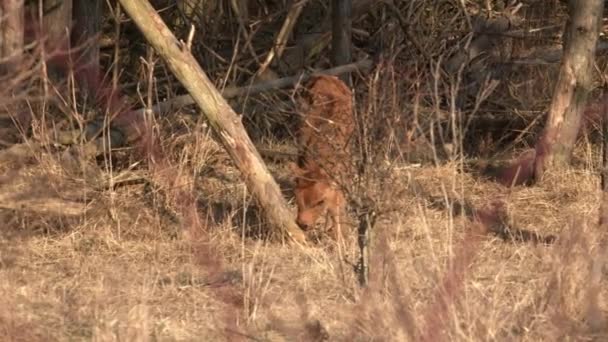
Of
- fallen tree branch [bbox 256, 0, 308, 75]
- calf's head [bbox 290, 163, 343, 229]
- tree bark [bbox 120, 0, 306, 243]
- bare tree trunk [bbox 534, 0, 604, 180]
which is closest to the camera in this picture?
tree bark [bbox 120, 0, 306, 243]

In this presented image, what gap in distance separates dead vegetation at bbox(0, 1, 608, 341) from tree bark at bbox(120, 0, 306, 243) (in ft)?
0.50

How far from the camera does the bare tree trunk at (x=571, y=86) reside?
8.50 metres

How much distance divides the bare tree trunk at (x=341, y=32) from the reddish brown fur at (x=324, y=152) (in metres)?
1.93

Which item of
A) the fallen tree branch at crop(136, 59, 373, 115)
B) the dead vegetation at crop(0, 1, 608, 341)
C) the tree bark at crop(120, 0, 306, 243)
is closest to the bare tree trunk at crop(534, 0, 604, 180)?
the dead vegetation at crop(0, 1, 608, 341)

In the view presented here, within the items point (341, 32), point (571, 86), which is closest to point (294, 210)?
point (341, 32)

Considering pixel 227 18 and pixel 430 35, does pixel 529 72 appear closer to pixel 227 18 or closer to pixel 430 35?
pixel 430 35

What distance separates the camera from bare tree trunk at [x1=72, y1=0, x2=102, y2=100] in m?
9.14

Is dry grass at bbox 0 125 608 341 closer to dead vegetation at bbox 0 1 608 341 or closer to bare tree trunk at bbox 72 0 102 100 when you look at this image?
dead vegetation at bbox 0 1 608 341

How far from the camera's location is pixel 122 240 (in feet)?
23.8

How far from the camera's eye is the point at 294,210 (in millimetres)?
7723

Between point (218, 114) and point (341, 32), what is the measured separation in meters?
2.42

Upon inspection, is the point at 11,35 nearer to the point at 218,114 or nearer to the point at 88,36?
the point at 218,114

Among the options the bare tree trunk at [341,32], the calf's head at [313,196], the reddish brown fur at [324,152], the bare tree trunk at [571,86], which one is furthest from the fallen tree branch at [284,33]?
the calf's head at [313,196]

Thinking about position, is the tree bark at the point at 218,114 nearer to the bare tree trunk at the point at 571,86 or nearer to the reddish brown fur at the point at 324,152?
the reddish brown fur at the point at 324,152
